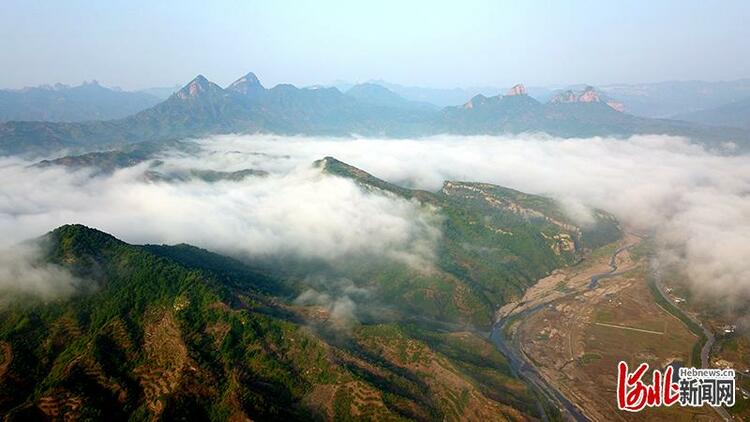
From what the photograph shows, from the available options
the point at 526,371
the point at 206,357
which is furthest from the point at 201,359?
the point at 526,371

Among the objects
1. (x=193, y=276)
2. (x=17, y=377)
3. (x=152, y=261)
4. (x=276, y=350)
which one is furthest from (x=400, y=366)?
(x=17, y=377)

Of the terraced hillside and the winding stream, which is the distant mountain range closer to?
the terraced hillside

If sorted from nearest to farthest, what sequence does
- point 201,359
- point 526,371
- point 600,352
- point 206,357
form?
point 201,359 < point 206,357 < point 526,371 < point 600,352

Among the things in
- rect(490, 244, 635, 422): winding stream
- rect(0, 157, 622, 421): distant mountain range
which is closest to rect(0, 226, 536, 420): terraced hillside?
rect(0, 157, 622, 421): distant mountain range

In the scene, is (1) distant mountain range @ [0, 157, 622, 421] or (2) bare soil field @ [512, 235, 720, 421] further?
(2) bare soil field @ [512, 235, 720, 421]

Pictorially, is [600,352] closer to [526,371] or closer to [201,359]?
[526,371]

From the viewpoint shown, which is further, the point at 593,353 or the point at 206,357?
the point at 593,353

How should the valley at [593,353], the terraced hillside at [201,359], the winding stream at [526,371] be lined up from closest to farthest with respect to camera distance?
the terraced hillside at [201,359] → the valley at [593,353] → the winding stream at [526,371]

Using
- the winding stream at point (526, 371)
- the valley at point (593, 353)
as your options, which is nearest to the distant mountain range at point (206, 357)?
the winding stream at point (526, 371)

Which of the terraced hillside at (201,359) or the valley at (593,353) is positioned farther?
the valley at (593,353)

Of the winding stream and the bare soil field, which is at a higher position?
the winding stream

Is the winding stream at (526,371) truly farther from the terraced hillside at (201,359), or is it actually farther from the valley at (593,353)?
the terraced hillside at (201,359)
